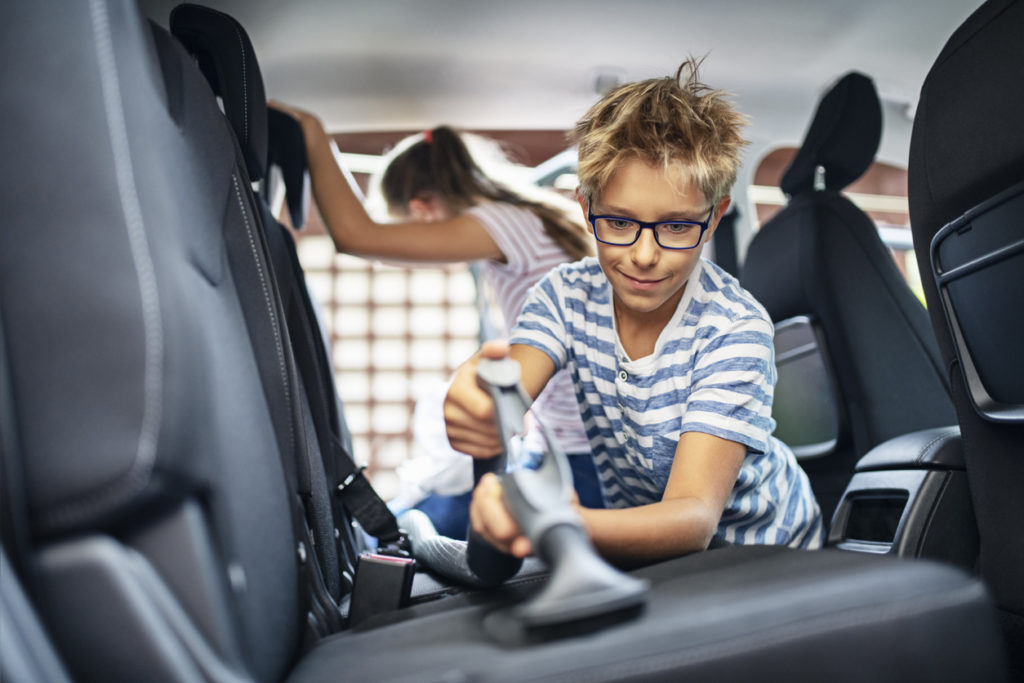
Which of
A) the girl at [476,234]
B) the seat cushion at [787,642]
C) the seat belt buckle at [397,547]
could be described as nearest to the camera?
the seat cushion at [787,642]

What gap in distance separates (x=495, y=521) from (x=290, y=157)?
3.05 feet

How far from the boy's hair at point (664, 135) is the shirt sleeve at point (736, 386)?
17 centimetres

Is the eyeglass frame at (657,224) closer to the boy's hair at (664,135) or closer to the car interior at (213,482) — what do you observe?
the boy's hair at (664,135)

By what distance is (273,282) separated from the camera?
2.71 feet

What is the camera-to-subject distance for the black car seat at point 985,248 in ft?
2.78

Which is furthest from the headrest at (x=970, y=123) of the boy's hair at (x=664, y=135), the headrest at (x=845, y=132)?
the headrest at (x=845, y=132)

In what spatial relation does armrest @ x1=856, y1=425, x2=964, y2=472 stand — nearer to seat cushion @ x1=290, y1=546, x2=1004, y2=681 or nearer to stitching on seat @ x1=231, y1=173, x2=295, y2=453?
seat cushion @ x1=290, y1=546, x2=1004, y2=681

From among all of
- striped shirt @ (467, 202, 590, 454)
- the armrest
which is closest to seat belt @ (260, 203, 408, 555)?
striped shirt @ (467, 202, 590, 454)

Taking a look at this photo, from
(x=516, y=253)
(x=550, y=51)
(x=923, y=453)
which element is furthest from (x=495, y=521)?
(x=550, y=51)

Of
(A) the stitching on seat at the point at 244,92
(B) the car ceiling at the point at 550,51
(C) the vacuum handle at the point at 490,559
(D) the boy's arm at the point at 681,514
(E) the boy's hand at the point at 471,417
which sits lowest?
(C) the vacuum handle at the point at 490,559

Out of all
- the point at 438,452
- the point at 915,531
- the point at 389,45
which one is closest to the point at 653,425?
the point at 915,531

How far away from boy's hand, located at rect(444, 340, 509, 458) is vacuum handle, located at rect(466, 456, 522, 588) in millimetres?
21

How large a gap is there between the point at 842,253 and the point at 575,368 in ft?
2.05

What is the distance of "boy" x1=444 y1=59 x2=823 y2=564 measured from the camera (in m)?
0.76
